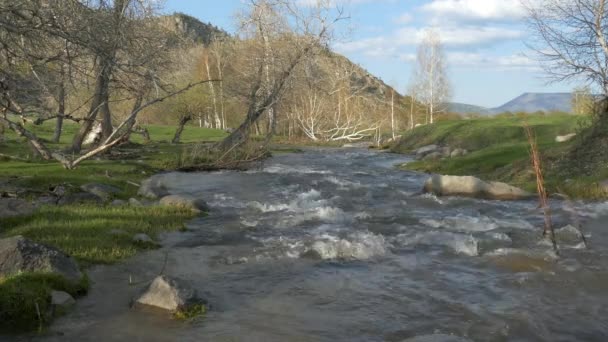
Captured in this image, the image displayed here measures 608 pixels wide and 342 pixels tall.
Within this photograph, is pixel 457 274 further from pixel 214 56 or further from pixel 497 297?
pixel 214 56

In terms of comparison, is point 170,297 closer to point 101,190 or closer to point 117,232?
point 117,232

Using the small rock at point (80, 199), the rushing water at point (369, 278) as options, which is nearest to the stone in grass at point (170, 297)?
the rushing water at point (369, 278)

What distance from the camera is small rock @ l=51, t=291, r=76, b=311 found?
280 inches

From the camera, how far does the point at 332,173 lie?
27625mm

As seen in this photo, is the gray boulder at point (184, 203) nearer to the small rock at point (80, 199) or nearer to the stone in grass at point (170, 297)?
the small rock at point (80, 199)

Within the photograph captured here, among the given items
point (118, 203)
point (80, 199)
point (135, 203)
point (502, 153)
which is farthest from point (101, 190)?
point (502, 153)

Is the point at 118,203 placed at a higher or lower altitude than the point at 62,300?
higher

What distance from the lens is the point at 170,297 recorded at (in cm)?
718

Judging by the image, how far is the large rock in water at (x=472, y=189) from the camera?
60.0 ft

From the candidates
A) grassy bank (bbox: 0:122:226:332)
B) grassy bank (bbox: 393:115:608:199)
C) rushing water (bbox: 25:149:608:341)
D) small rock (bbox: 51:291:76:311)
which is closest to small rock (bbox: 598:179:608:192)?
grassy bank (bbox: 393:115:608:199)

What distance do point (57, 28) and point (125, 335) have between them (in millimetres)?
4525

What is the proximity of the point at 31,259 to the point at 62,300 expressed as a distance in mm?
1002

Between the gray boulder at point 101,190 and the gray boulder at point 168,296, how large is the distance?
30.5 ft

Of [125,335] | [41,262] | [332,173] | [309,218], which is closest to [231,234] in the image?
[309,218]
